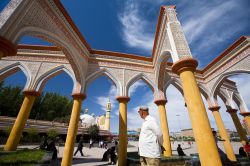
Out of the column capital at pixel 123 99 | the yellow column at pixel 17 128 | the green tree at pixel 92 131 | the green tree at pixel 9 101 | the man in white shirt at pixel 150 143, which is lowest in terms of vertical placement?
the man in white shirt at pixel 150 143

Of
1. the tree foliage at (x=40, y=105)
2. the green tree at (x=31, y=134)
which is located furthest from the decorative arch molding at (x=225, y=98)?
the tree foliage at (x=40, y=105)

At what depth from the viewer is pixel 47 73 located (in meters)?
8.21

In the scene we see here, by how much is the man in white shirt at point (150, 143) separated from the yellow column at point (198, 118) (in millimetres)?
1238

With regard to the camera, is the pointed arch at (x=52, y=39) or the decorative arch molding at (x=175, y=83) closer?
the pointed arch at (x=52, y=39)

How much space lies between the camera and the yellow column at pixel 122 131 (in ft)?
20.9

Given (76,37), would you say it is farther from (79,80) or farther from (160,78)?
(160,78)

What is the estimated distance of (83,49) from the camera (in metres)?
7.78

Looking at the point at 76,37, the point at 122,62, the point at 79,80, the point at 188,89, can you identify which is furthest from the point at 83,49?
the point at 188,89

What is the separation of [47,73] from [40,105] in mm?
21037

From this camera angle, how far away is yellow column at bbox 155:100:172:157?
710 cm

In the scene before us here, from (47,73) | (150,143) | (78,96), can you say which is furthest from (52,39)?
(150,143)

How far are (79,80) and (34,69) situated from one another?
111 inches

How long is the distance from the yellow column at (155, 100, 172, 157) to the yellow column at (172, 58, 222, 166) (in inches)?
162

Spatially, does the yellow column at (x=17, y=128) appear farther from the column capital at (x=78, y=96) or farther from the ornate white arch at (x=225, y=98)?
the ornate white arch at (x=225, y=98)
